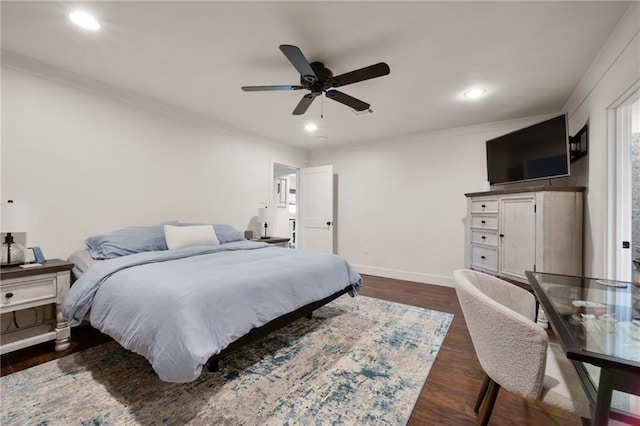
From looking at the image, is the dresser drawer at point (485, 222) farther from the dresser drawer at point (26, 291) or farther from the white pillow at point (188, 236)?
the dresser drawer at point (26, 291)

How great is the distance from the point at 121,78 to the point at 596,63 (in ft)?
14.4

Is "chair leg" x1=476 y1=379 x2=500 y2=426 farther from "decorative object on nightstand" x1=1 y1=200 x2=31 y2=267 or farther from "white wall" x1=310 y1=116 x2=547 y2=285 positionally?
"decorative object on nightstand" x1=1 y1=200 x2=31 y2=267

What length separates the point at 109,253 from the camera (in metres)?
2.49

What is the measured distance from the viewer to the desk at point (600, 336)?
30.5 inches

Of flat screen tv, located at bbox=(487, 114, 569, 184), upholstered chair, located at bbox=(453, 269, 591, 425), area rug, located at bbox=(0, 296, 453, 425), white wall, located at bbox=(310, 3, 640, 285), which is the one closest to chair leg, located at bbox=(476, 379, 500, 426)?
upholstered chair, located at bbox=(453, 269, 591, 425)


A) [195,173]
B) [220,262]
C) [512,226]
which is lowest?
[220,262]

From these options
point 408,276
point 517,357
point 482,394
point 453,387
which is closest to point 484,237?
point 408,276

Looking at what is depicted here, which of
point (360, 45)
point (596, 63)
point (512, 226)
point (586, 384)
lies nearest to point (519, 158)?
point (512, 226)

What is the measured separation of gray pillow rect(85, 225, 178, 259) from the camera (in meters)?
2.52

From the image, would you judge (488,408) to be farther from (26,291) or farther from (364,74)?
(26,291)

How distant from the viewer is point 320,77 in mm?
2320

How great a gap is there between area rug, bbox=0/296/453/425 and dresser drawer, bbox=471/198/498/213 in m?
1.79

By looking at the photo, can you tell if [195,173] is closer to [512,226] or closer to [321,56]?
[321,56]

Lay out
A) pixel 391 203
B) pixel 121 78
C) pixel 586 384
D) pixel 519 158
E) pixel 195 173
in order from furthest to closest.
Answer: pixel 391 203, pixel 195 173, pixel 519 158, pixel 121 78, pixel 586 384
